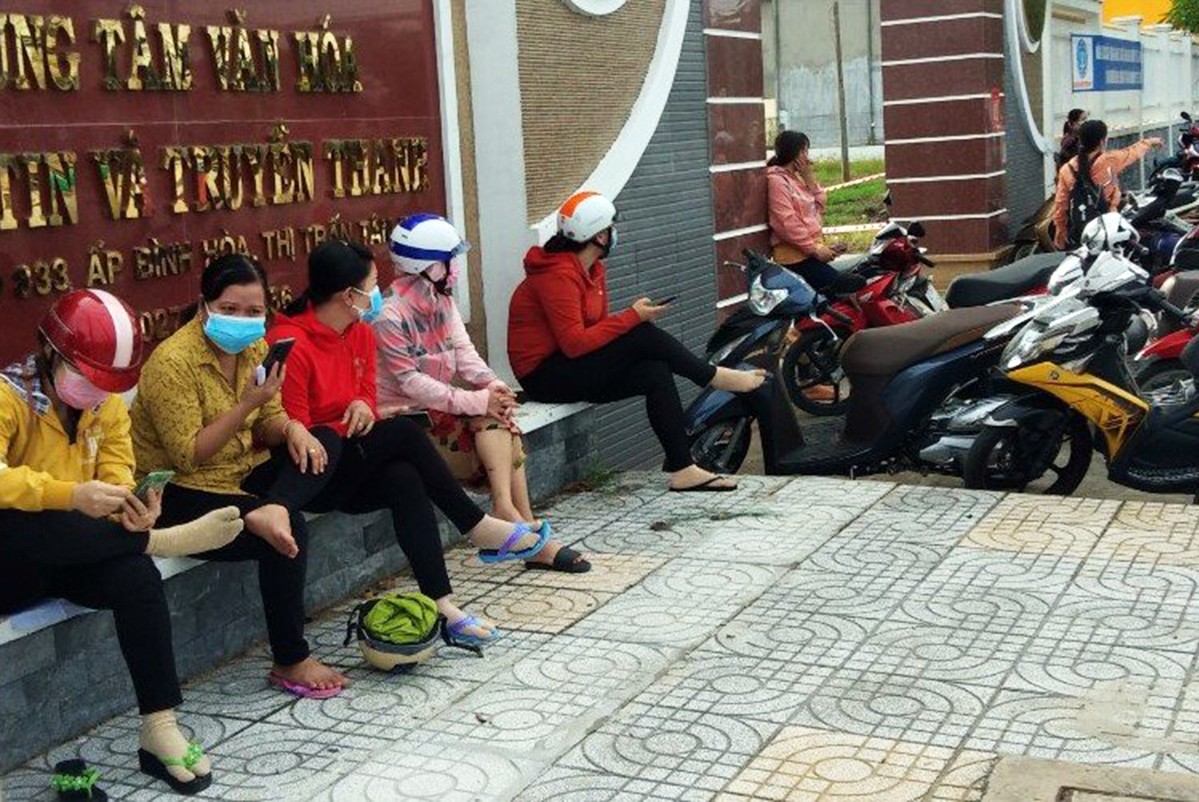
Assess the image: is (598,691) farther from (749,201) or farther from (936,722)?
(749,201)

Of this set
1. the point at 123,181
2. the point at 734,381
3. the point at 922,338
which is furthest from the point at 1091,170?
the point at 123,181

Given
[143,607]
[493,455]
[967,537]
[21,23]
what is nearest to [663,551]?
[493,455]

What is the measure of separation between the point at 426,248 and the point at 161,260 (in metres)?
0.94

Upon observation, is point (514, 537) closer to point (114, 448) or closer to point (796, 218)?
point (114, 448)

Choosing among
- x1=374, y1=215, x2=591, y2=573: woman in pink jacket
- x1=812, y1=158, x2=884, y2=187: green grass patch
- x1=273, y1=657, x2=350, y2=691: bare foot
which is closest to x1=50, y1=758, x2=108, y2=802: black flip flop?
x1=273, y1=657, x2=350, y2=691: bare foot

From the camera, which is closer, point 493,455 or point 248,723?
point 248,723

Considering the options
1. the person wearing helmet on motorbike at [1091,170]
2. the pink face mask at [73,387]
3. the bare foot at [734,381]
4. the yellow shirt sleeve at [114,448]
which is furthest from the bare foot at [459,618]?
the person wearing helmet on motorbike at [1091,170]

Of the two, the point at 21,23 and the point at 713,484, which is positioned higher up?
the point at 21,23

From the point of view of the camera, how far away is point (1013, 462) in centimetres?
704

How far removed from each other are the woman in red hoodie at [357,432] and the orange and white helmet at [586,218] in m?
1.55

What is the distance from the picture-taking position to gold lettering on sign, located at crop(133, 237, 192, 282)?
205 inches

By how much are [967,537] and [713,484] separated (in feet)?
3.87

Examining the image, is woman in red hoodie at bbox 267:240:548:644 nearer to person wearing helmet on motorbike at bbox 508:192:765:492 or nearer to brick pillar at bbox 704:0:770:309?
person wearing helmet on motorbike at bbox 508:192:765:492

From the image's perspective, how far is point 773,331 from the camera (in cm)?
810
